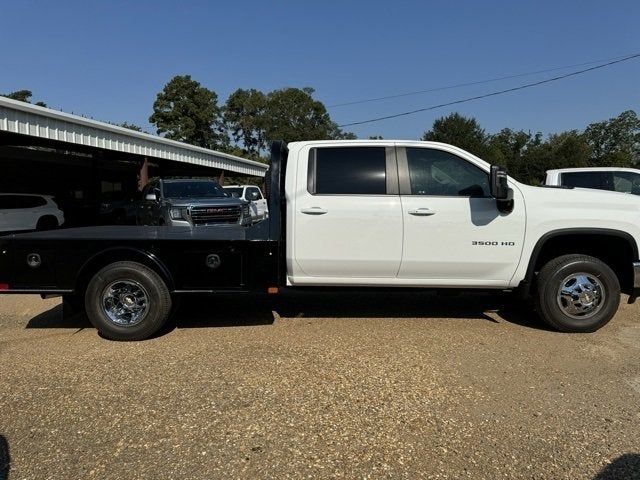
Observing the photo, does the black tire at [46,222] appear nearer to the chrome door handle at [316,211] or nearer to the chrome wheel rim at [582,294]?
the chrome door handle at [316,211]

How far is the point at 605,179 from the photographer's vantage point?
9.93m

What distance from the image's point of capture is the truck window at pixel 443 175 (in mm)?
5102

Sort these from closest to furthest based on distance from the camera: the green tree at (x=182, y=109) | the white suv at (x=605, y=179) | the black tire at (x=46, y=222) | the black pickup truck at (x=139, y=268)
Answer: the black pickup truck at (x=139, y=268)
the white suv at (x=605, y=179)
the black tire at (x=46, y=222)
the green tree at (x=182, y=109)

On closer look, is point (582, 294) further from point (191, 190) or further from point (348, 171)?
point (191, 190)

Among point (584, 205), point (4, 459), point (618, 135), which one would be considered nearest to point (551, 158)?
point (618, 135)

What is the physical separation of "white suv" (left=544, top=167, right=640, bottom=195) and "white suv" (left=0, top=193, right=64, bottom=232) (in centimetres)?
1585

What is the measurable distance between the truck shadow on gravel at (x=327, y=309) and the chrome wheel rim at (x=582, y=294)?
0.44m

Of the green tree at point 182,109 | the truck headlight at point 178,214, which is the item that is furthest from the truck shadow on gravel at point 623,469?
the green tree at point 182,109

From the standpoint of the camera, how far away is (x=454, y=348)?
4832 millimetres

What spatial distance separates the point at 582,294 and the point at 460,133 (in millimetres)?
54108

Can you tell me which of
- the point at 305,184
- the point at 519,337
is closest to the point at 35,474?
the point at 305,184

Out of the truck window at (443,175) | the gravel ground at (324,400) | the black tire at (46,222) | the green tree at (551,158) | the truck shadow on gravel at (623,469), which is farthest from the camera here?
the green tree at (551,158)

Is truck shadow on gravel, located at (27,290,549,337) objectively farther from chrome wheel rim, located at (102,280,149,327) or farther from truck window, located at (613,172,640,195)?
truck window, located at (613,172,640,195)

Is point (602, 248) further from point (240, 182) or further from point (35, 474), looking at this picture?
point (240, 182)
